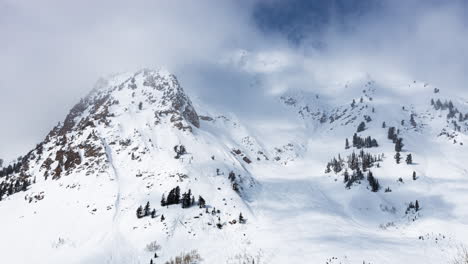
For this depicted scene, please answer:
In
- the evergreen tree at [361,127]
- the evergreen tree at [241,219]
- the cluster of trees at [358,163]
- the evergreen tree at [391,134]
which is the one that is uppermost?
the evergreen tree at [361,127]

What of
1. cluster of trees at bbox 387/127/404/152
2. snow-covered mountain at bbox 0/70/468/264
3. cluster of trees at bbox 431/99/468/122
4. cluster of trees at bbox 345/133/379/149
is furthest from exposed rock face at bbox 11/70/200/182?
cluster of trees at bbox 431/99/468/122

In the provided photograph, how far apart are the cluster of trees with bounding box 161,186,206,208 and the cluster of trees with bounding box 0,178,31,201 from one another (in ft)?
139

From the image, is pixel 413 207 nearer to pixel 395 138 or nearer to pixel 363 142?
pixel 363 142

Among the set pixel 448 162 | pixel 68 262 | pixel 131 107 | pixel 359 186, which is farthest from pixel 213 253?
pixel 448 162

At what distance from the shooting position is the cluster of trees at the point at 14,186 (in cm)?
8344

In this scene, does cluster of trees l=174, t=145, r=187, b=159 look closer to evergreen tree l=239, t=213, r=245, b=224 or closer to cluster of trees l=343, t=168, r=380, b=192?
evergreen tree l=239, t=213, r=245, b=224

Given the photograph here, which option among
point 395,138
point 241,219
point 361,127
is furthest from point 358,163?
point 241,219

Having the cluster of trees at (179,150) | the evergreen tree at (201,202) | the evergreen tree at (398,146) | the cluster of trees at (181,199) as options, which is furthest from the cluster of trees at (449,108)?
the cluster of trees at (181,199)

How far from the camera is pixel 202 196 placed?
2793 inches

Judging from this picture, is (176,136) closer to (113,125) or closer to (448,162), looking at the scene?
(113,125)

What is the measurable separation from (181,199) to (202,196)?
583cm

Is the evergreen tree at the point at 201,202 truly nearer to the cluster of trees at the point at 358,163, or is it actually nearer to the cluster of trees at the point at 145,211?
the cluster of trees at the point at 145,211

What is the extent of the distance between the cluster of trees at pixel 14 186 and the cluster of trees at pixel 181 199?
1671 inches

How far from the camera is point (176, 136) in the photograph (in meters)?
104
